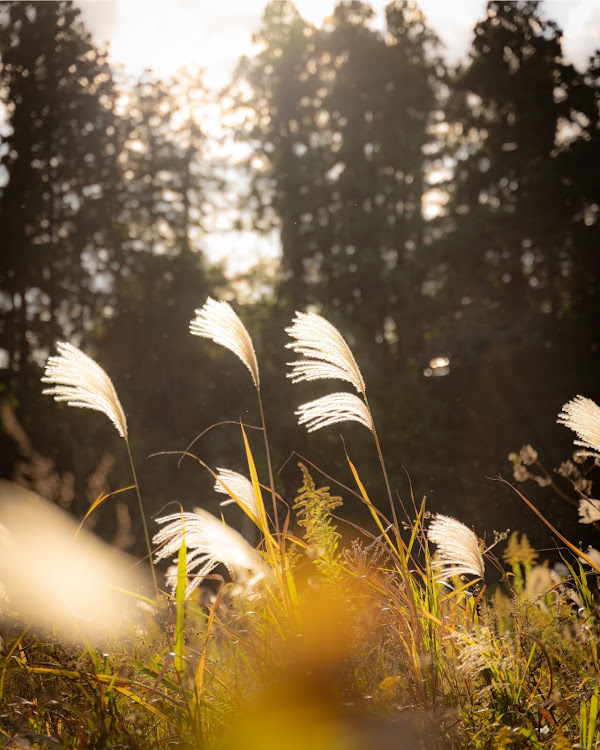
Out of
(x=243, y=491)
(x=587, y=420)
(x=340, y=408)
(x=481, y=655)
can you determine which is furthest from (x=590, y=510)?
(x=243, y=491)

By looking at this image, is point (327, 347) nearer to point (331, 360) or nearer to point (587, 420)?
point (331, 360)

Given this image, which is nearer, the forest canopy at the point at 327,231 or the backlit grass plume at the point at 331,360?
the backlit grass plume at the point at 331,360

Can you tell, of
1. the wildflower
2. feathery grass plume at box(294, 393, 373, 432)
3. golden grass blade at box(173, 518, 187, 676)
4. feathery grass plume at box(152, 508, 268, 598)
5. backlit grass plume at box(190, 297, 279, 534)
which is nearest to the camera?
golden grass blade at box(173, 518, 187, 676)

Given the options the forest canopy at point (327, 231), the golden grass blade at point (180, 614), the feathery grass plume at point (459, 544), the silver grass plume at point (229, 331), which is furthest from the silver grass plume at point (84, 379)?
the forest canopy at point (327, 231)

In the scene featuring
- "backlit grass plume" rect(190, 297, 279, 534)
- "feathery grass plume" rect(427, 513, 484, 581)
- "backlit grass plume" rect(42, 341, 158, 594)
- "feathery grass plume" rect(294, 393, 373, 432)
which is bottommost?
"feathery grass plume" rect(427, 513, 484, 581)

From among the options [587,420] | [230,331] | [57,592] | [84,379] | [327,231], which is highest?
[327,231]

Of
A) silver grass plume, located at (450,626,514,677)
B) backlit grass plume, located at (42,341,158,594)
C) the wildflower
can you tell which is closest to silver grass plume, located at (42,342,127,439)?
backlit grass plume, located at (42,341,158,594)

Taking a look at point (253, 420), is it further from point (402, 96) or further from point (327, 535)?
point (327, 535)

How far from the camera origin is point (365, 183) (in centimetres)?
1193

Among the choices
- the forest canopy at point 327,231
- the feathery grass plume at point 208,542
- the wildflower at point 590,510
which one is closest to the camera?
the feathery grass plume at point 208,542

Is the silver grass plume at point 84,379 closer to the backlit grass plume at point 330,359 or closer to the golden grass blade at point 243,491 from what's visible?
the golden grass blade at point 243,491

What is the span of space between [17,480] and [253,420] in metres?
4.42

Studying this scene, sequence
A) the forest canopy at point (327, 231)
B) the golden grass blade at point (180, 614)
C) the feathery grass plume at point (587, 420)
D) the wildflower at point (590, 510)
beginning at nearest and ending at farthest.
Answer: the golden grass blade at point (180, 614) → the feathery grass plume at point (587, 420) → the wildflower at point (590, 510) → the forest canopy at point (327, 231)

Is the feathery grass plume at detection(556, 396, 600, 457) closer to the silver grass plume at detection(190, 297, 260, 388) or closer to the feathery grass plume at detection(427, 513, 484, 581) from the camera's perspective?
the feathery grass plume at detection(427, 513, 484, 581)
